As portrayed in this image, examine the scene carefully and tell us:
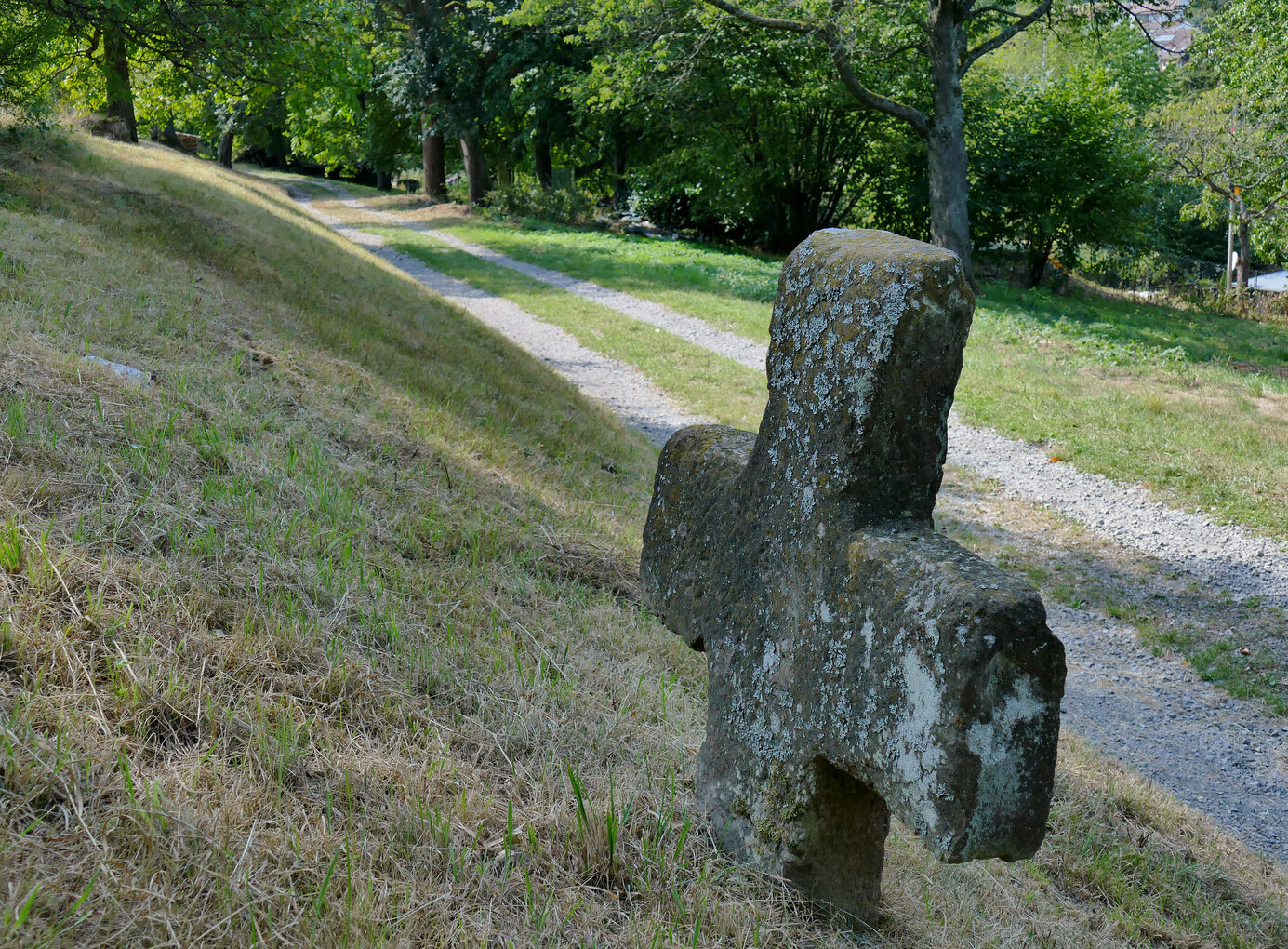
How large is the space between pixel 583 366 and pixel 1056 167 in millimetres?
19113

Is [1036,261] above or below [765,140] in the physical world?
below

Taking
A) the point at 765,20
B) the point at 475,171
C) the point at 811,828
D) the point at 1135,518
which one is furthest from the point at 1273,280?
the point at 811,828

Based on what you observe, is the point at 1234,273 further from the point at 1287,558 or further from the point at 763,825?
the point at 763,825

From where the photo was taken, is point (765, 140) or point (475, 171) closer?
point (765, 140)

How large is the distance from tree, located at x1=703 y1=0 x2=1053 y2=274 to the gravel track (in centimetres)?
919

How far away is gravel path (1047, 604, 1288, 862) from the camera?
192 inches

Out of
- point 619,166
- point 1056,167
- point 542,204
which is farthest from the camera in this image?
point 619,166

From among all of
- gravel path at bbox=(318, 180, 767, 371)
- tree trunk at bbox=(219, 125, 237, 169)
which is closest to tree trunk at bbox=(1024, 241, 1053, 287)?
gravel path at bbox=(318, 180, 767, 371)

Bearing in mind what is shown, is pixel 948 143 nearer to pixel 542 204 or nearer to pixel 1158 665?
pixel 1158 665

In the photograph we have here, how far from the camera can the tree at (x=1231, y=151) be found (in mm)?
24203

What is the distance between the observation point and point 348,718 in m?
2.97

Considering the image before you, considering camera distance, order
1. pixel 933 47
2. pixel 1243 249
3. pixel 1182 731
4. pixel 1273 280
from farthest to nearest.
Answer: pixel 1273 280
pixel 1243 249
pixel 933 47
pixel 1182 731

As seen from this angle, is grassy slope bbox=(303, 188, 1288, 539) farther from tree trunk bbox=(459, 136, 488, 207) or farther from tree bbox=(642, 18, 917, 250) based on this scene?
tree trunk bbox=(459, 136, 488, 207)

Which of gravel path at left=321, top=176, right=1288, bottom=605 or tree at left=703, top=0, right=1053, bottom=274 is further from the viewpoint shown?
tree at left=703, top=0, right=1053, bottom=274
